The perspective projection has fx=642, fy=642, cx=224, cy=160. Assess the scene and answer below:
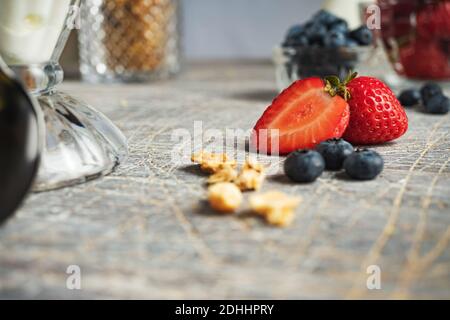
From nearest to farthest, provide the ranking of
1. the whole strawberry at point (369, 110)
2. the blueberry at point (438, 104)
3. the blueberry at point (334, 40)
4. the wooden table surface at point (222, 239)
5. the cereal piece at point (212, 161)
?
the wooden table surface at point (222, 239) < the cereal piece at point (212, 161) < the whole strawberry at point (369, 110) < the blueberry at point (438, 104) < the blueberry at point (334, 40)

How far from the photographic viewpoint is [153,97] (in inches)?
51.1

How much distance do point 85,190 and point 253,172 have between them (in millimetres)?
169

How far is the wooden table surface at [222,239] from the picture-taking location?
1.42 feet

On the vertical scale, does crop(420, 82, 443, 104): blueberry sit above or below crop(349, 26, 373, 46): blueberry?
below

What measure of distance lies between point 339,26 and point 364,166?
0.61 meters

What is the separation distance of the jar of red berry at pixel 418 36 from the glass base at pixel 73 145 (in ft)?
2.64

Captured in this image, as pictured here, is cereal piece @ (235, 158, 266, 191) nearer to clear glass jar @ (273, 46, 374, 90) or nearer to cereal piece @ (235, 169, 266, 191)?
cereal piece @ (235, 169, 266, 191)

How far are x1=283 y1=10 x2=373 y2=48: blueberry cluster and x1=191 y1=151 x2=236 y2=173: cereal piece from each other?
0.52 m

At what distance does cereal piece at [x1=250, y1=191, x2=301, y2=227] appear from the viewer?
0.53 meters

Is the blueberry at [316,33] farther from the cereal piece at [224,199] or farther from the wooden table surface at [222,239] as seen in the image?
the cereal piece at [224,199]

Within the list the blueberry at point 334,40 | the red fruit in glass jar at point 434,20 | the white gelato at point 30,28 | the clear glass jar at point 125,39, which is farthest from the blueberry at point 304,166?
the clear glass jar at point 125,39

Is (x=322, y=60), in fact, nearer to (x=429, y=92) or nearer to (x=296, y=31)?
(x=296, y=31)

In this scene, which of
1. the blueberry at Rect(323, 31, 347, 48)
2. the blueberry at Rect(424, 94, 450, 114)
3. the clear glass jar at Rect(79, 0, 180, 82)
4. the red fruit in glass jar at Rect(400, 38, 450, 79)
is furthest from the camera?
the clear glass jar at Rect(79, 0, 180, 82)

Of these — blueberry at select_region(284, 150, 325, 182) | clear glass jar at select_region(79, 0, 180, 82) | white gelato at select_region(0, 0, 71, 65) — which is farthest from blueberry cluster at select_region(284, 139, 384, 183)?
clear glass jar at select_region(79, 0, 180, 82)
